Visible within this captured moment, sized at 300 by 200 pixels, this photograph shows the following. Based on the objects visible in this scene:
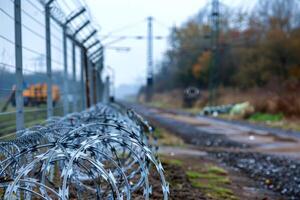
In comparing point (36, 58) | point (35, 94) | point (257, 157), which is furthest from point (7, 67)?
point (257, 157)

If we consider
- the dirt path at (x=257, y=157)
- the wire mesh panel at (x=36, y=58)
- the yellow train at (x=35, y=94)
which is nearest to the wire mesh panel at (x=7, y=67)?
the wire mesh panel at (x=36, y=58)

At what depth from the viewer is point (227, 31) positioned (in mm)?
65688

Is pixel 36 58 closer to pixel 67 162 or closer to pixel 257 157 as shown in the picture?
pixel 67 162

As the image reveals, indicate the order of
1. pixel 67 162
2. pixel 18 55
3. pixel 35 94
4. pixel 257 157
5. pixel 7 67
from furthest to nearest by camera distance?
pixel 257 157, pixel 35 94, pixel 18 55, pixel 7 67, pixel 67 162

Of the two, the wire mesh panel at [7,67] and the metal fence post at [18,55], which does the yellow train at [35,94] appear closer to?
the wire mesh panel at [7,67]

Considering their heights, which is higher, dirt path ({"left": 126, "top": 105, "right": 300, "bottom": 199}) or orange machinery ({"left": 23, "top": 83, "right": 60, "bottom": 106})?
orange machinery ({"left": 23, "top": 83, "right": 60, "bottom": 106})

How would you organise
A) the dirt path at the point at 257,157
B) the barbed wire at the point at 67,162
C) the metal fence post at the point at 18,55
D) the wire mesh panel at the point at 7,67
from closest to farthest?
the barbed wire at the point at 67,162, the wire mesh panel at the point at 7,67, the metal fence post at the point at 18,55, the dirt path at the point at 257,157

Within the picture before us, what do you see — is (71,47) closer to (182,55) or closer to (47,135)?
(47,135)

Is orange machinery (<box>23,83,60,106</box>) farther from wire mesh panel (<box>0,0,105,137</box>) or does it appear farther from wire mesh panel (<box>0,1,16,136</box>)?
wire mesh panel (<box>0,1,16,136</box>)

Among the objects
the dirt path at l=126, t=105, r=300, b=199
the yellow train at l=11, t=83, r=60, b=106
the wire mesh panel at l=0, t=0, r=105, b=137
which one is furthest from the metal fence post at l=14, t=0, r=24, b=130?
the dirt path at l=126, t=105, r=300, b=199

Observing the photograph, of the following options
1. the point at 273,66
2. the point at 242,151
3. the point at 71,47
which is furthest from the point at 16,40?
the point at 273,66

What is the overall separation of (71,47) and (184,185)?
17.1 feet

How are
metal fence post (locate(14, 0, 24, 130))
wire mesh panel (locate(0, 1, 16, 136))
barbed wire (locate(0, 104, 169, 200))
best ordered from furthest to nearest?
metal fence post (locate(14, 0, 24, 130))
wire mesh panel (locate(0, 1, 16, 136))
barbed wire (locate(0, 104, 169, 200))

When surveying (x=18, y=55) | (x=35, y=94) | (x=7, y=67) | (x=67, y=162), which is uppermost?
(x=18, y=55)
